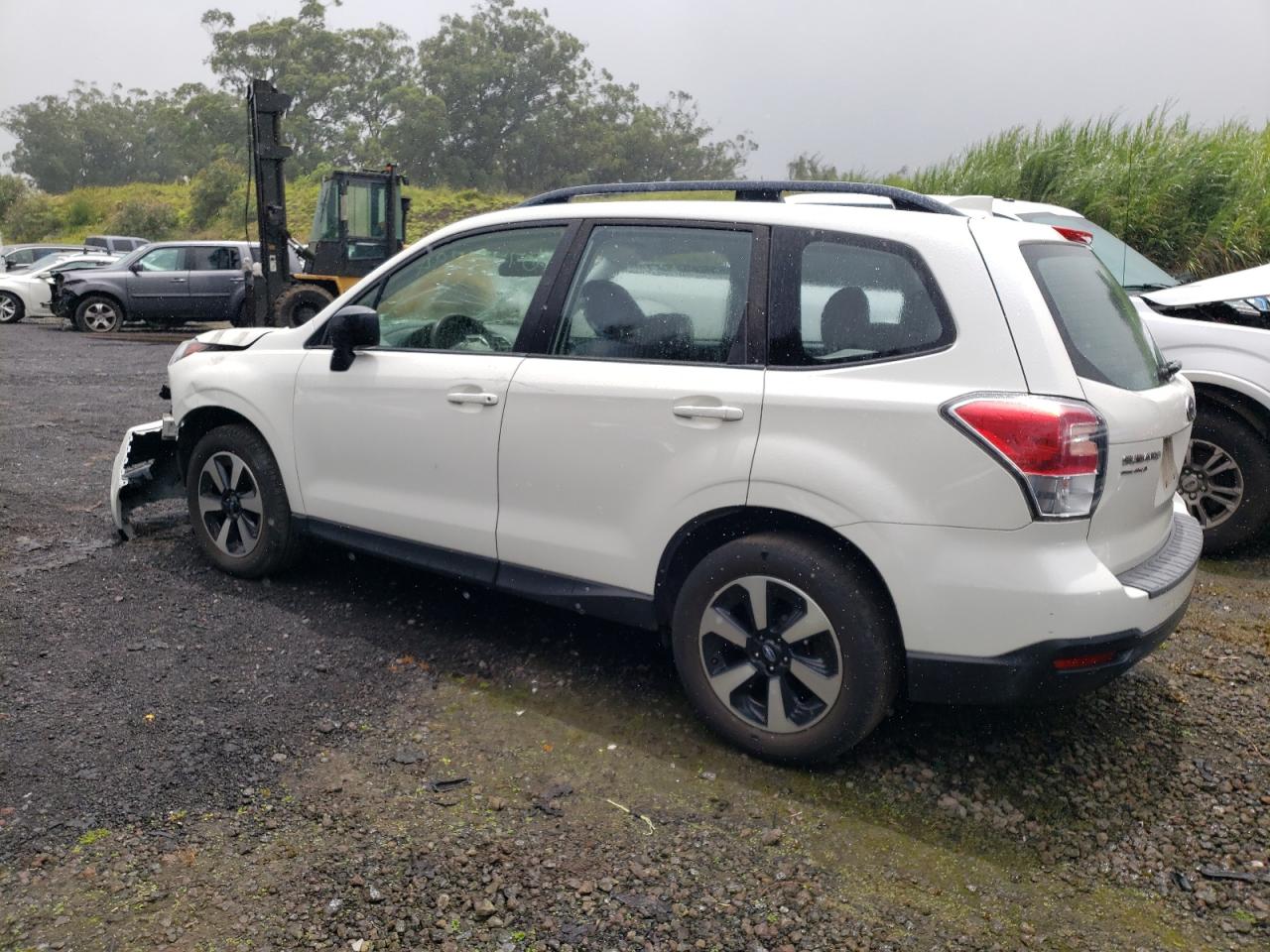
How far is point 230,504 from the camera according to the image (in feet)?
15.9

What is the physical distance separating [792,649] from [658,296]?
4.12ft

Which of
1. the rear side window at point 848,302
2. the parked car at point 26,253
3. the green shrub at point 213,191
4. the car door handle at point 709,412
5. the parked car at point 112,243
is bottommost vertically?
the parked car at point 26,253

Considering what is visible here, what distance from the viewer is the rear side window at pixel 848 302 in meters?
3.09

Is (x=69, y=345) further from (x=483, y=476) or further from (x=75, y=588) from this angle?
(x=483, y=476)

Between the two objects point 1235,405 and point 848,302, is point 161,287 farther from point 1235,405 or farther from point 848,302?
point 848,302

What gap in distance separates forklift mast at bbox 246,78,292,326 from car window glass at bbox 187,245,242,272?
4.35 m

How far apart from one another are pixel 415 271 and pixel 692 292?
1341 mm

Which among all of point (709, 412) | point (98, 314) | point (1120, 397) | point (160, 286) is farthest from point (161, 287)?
point (1120, 397)

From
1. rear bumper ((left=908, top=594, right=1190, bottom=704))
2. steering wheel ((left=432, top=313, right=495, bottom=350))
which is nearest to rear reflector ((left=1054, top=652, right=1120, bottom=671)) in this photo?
rear bumper ((left=908, top=594, right=1190, bottom=704))

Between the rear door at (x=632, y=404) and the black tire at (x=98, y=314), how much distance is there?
1872 centimetres

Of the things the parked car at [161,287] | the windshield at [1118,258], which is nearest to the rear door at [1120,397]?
the windshield at [1118,258]

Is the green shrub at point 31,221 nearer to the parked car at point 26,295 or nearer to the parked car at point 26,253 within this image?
the parked car at point 26,253

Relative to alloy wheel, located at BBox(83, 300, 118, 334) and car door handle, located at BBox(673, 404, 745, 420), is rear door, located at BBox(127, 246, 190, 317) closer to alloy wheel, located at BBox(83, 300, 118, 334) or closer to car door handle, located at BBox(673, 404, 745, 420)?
alloy wheel, located at BBox(83, 300, 118, 334)

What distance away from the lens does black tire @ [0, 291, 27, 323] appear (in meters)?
22.3
